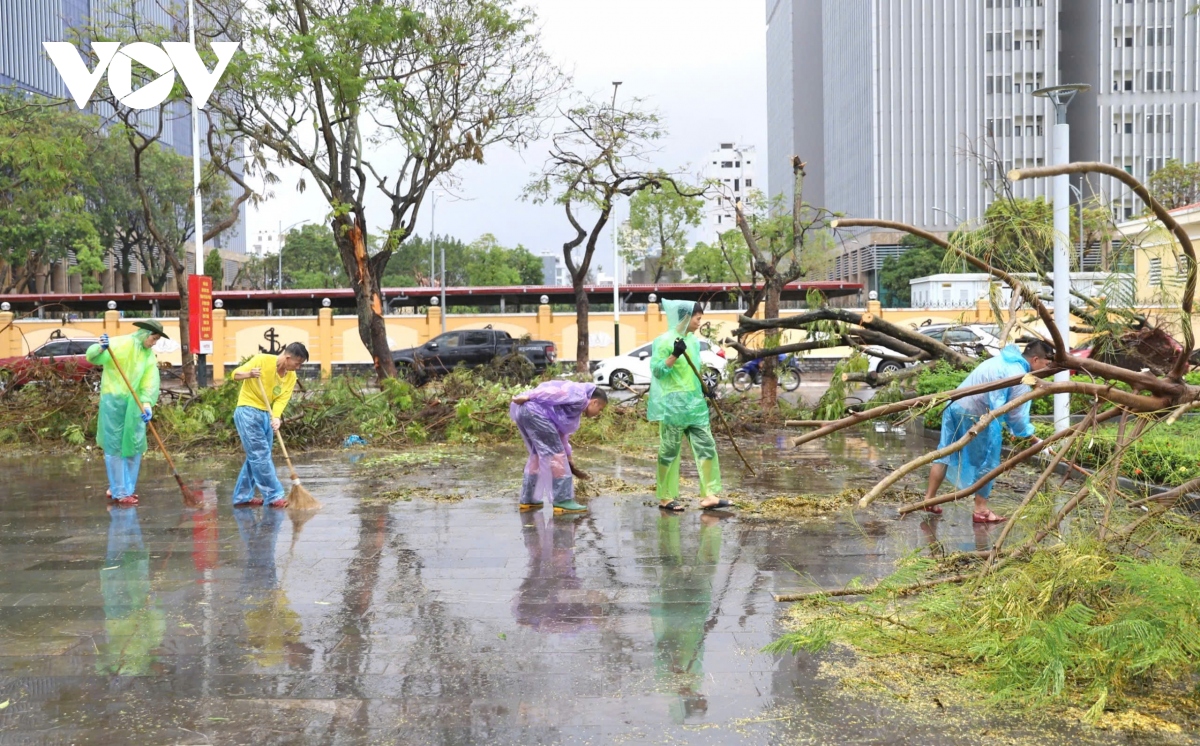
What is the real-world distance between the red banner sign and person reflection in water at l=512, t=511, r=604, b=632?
14122 mm

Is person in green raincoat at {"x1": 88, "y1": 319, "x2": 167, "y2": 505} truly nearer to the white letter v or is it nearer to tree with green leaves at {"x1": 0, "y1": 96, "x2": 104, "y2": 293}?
the white letter v

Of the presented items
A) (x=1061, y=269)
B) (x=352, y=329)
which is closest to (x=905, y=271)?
(x=352, y=329)

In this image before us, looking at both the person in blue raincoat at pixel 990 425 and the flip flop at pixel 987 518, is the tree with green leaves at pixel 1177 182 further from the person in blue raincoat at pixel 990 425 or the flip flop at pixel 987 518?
the flip flop at pixel 987 518

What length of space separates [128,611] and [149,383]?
13.5 feet

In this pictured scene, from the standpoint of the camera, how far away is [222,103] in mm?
19625

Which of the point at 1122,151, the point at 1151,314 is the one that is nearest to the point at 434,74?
the point at 1151,314

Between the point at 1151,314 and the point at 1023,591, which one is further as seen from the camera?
the point at 1151,314

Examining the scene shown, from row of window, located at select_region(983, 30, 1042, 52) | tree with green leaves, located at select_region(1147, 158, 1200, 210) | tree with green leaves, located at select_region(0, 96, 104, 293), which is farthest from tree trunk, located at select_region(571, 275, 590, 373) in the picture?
row of window, located at select_region(983, 30, 1042, 52)

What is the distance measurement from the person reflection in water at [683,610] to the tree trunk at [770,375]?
7.70 meters

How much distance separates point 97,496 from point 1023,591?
8.37 meters

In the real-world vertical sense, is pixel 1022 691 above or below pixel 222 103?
below

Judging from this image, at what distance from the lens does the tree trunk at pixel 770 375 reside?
1573cm

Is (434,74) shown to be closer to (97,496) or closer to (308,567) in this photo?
(97,496)

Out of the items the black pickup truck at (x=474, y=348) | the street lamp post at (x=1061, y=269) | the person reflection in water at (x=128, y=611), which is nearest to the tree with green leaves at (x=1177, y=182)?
the black pickup truck at (x=474, y=348)
